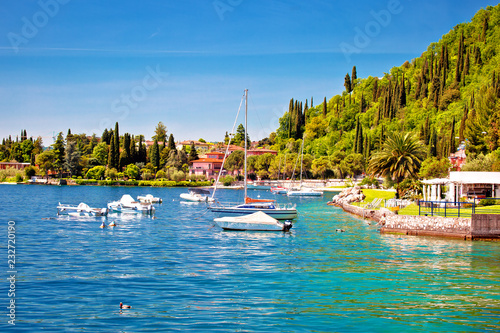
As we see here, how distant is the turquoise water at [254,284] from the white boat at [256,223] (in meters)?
2.31

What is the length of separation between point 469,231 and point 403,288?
14545mm

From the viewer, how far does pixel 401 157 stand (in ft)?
186

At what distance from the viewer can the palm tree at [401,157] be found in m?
56.8

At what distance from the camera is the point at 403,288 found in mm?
19328

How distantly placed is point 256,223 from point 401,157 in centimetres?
2728

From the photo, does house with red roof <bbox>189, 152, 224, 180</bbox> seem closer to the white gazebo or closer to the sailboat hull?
the white gazebo

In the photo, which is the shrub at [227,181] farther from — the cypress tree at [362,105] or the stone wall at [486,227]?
the stone wall at [486,227]

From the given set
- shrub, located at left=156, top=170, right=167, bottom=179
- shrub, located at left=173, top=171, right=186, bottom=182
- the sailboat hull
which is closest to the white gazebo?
the sailboat hull

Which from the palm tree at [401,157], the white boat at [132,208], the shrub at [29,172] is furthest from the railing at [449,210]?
the shrub at [29,172]

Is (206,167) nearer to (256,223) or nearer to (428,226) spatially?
(256,223)

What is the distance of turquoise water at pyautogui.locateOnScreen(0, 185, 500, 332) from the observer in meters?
15.1

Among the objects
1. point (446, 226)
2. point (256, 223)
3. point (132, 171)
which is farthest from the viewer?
point (132, 171)

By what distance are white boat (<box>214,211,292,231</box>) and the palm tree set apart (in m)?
25.3

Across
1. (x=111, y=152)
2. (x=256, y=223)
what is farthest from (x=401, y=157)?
(x=111, y=152)
